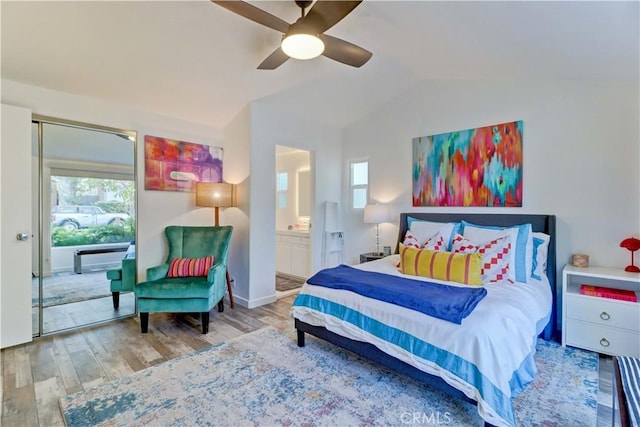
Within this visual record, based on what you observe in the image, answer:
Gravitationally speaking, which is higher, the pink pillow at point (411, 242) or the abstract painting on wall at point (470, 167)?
the abstract painting on wall at point (470, 167)

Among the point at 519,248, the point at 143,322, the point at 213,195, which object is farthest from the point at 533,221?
the point at 143,322

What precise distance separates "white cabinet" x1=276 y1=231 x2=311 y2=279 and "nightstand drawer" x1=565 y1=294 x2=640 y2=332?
132 inches

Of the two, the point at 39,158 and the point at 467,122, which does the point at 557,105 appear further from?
the point at 39,158

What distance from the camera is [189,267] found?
3.58 m

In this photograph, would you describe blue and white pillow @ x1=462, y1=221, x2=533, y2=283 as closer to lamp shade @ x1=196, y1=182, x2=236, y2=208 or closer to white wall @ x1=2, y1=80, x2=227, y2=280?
lamp shade @ x1=196, y1=182, x2=236, y2=208

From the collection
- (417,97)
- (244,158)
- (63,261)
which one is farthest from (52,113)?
(417,97)

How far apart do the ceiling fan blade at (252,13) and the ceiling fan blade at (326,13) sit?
0.20 metres

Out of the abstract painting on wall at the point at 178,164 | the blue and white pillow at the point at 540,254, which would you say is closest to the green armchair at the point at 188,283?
the abstract painting on wall at the point at 178,164

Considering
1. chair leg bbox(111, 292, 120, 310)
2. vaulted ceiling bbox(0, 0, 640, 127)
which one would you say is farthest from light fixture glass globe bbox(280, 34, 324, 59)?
chair leg bbox(111, 292, 120, 310)

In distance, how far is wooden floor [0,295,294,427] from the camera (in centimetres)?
202

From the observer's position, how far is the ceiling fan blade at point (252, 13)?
5.91 ft

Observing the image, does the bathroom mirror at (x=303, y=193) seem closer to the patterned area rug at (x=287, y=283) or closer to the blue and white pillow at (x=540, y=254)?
the patterned area rug at (x=287, y=283)

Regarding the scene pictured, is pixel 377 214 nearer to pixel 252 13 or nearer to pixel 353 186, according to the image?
pixel 353 186

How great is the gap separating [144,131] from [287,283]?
121 inches
